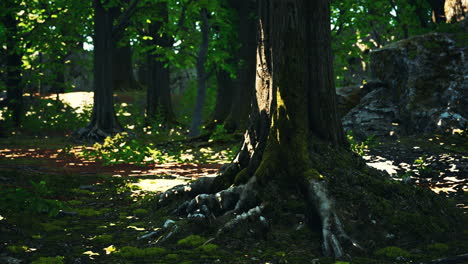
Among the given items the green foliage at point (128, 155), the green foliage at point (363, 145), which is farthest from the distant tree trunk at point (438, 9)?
the green foliage at point (128, 155)

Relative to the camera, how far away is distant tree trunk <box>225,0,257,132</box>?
730 inches

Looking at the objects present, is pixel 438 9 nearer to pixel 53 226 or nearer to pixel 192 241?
pixel 192 241

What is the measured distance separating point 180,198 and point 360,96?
12437 millimetres

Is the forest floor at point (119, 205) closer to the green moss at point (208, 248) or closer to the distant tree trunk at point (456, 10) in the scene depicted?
the green moss at point (208, 248)

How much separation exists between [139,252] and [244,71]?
14.2 m

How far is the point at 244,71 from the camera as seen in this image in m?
18.7

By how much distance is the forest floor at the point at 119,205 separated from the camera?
195 inches

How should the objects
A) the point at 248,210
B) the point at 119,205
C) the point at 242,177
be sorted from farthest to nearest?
1. the point at 119,205
2. the point at 242,177
3. the point at 248,210

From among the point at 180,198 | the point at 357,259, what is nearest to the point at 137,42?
the point at 180,198

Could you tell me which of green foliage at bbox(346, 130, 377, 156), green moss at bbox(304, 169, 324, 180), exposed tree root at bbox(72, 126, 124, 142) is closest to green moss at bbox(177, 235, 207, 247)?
green moss at bbox(304, 169, 324, 180)

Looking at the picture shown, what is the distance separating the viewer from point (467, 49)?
13.3m

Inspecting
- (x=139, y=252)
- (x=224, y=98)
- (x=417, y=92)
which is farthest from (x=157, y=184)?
(x=224, y=98)

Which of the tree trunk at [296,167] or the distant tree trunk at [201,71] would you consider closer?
the tree trunk at [296,167]

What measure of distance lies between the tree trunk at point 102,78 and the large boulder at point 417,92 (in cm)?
1150
